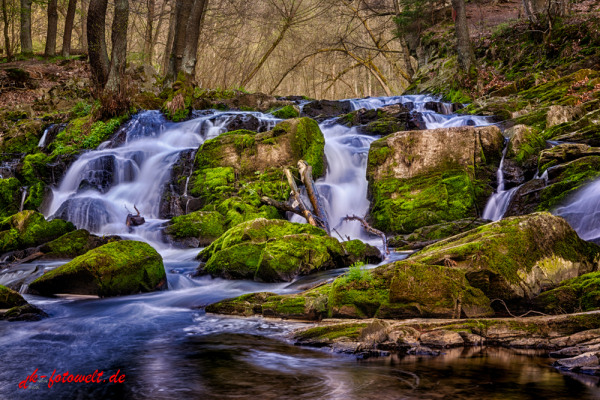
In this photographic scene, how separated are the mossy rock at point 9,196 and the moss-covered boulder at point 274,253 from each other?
7310 mm

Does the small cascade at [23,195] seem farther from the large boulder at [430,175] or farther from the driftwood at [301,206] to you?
the large boulder at [430,175]

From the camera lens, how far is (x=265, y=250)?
739 cm

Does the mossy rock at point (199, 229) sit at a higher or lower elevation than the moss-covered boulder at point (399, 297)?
lower

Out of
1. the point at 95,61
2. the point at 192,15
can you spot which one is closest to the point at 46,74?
the point at 95,61

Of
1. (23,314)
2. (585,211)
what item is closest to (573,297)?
(585,211)

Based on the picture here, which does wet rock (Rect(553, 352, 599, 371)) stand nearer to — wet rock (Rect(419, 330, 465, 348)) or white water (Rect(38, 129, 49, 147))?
wet rock (Rect(419, 330, 465, 348))

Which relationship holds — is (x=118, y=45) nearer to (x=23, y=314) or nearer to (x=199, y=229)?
(x=199, y=229)

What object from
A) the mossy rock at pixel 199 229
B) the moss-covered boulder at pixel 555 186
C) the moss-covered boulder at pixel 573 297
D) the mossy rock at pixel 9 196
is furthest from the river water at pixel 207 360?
the mossy rock at pixel 9 196

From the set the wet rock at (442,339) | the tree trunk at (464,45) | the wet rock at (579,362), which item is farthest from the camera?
the tree trunk at (464,45)

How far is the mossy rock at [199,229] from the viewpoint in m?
10.4

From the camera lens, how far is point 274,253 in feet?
24.0

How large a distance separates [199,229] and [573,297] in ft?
25.4

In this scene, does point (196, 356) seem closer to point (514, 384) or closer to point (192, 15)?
point (514, 384)

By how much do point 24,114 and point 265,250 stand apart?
15.4 m
